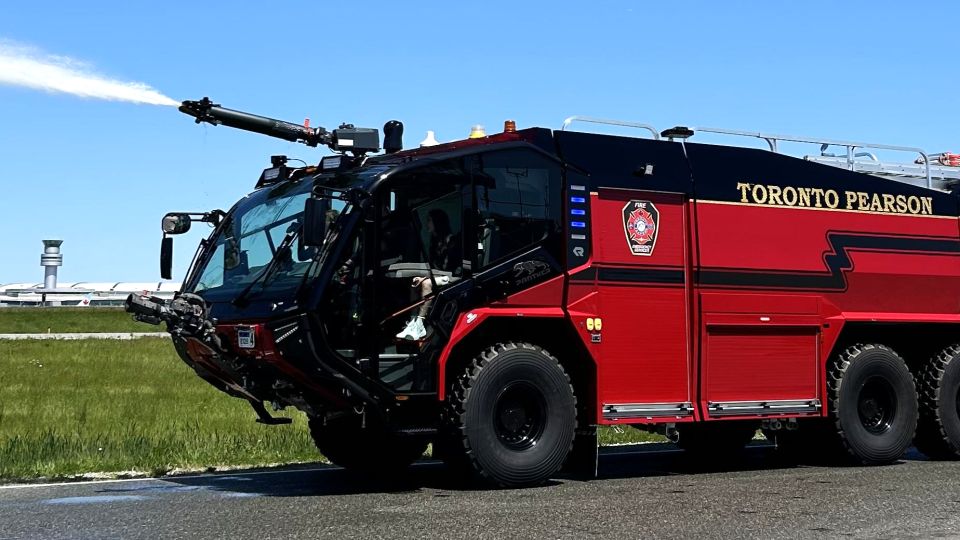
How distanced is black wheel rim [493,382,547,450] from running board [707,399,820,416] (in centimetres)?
206

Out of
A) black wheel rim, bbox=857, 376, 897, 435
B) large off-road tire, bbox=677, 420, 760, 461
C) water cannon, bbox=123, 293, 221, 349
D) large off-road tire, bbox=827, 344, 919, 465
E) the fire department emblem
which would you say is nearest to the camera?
water cannon, bbox=123, 293, 221, 349

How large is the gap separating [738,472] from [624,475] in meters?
1.29

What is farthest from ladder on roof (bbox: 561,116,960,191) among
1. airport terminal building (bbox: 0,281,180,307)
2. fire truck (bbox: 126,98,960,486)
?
airport terminal building (bbox: 0,281,180,307)

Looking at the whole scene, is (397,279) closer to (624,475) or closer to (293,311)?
(293,311)

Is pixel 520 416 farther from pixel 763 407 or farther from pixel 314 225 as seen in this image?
pixel 763 407

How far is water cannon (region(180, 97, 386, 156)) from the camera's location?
1106cm

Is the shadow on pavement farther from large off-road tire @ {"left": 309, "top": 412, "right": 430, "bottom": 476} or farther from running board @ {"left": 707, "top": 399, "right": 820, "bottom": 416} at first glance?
running board @ {"left": 707, "top": 399, "right": 820, "bottom": 416}

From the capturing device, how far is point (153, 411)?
20.7m

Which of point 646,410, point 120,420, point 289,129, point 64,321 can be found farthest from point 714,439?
point 64,321

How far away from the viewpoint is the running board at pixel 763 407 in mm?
11750

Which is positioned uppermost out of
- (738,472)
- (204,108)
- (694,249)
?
(204,108)

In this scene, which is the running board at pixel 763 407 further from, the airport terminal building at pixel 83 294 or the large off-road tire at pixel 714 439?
the airport terminal building at pixel 83 294

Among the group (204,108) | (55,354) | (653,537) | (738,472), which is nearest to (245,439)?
(204,108)

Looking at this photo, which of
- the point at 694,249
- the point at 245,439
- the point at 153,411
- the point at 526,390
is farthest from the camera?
the point at 153,411
